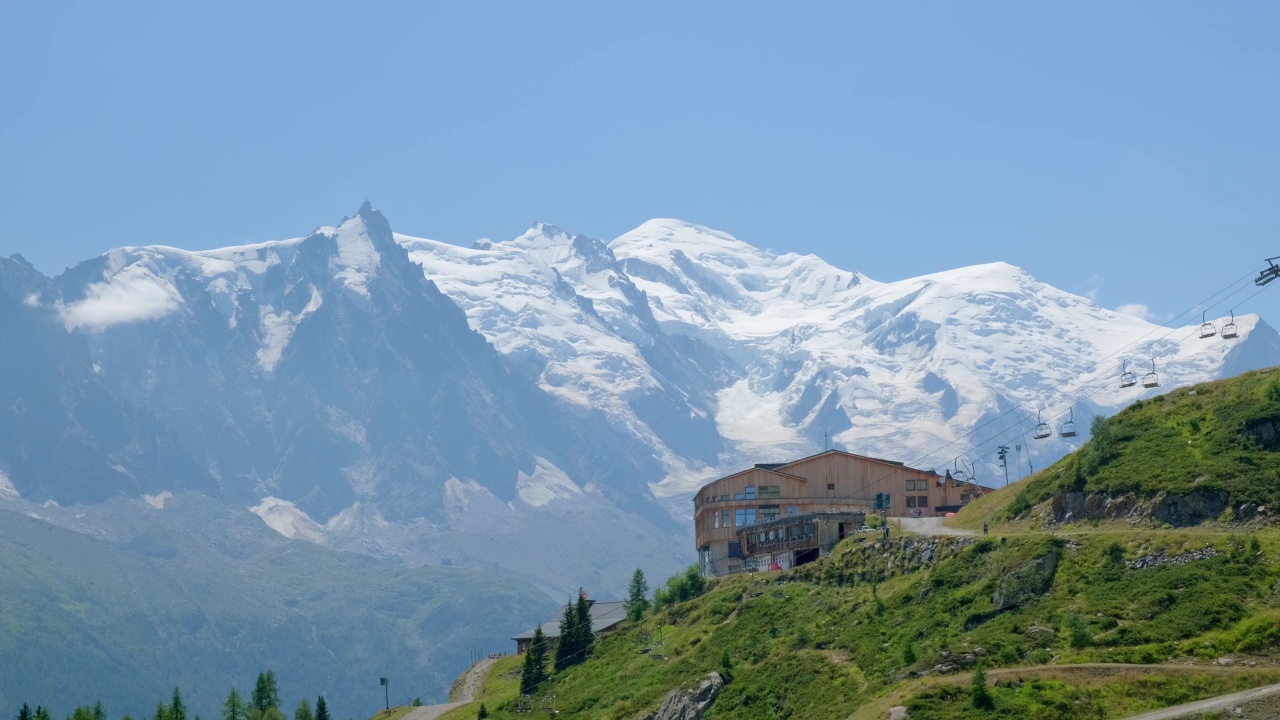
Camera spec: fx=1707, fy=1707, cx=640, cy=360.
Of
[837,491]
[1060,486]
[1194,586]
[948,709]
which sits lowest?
[948,709]

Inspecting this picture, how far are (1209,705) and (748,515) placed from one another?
101 m

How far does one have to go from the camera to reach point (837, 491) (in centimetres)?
17912

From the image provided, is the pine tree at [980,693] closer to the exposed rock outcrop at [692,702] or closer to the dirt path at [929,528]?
the exposed rock outcrop at [692,702]

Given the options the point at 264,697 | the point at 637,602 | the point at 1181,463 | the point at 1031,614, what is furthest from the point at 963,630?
the point at 264,697

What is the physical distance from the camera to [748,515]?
17425cm

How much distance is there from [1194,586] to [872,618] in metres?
21.4

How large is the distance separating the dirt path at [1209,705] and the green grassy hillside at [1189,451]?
26.1 m

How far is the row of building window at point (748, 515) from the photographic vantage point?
17325 cm

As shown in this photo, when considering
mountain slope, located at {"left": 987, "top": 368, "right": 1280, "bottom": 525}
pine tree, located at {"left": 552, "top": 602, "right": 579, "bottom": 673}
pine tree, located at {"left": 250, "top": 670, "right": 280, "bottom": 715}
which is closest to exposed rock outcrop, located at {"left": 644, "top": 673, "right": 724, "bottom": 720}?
mountain slope, located at {"left": 987, "top": 368, "right": 1280, "bottom": 525}

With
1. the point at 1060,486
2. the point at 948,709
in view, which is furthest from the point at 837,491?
the point at 948,709

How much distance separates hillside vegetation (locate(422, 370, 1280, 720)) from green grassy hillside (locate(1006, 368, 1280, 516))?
151 millimetres

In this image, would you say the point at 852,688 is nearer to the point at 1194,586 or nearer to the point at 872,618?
the point at 872,618

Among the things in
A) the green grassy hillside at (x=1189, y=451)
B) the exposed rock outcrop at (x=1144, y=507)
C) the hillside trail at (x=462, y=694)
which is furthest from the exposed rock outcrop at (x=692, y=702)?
the hillside trail at (x=462, y=694)

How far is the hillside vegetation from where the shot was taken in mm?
81875
